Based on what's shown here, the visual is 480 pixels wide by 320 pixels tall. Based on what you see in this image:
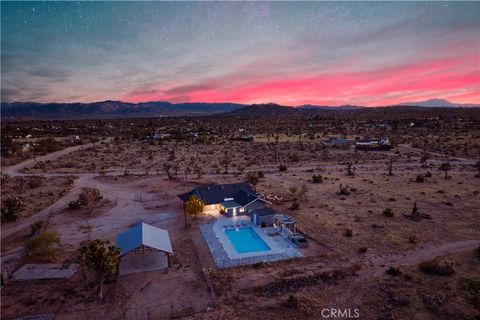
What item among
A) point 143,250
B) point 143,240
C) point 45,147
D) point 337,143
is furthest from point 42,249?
point 337,143

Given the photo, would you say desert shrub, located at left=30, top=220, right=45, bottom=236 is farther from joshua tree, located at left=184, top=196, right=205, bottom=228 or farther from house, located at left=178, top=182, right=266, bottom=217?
house, located at left=178, top=182, right=266, bottom=217

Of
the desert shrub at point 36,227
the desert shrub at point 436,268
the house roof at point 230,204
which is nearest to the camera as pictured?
the desert shrub at point 436,268

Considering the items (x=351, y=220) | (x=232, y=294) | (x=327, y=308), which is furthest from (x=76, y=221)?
(x=351, y=220)

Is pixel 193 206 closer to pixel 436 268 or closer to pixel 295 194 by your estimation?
pixel 295 194

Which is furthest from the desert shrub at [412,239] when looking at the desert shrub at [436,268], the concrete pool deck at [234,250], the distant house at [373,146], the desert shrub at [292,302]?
the distant house at [373,146]

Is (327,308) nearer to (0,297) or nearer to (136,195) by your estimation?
(0,297)

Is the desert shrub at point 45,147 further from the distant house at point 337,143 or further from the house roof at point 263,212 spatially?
the distant house at point 337,143
